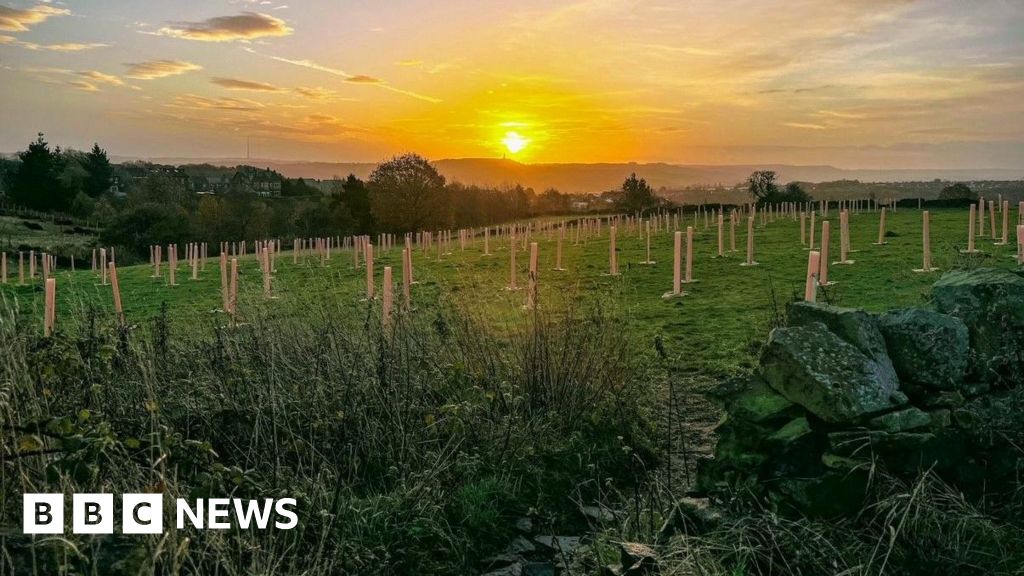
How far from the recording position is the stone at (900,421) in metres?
4.91

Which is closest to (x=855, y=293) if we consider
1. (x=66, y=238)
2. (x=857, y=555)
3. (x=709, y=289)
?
(x=709, y=289)

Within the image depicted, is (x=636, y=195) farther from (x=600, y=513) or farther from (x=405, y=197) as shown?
(x=600, y=513)

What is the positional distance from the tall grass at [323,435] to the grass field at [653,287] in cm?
83

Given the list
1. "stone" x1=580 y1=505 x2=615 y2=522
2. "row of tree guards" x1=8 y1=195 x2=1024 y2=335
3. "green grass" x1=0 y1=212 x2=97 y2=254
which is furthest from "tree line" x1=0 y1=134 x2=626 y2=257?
"stone" x1=580 y1=505 x2=615 y2=522

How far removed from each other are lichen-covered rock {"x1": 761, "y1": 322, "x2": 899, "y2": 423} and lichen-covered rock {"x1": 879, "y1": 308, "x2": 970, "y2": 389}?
0.78 feet

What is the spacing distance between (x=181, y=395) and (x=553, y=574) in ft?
12.1

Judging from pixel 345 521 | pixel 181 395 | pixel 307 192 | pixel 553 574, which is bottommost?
pixel 553 574

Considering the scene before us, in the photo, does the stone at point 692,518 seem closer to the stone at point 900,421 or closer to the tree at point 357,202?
the stone at point 900,421

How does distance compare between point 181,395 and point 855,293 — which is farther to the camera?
point 855,293

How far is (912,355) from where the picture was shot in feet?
17.6

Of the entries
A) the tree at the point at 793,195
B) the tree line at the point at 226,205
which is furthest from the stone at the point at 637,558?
the tree at the point at 793,195

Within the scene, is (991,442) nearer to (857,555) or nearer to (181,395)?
(857,555)

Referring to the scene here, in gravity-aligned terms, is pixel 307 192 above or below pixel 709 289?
above

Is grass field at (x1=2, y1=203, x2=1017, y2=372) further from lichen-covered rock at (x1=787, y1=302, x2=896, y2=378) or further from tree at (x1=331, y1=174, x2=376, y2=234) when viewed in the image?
tree at (x1=331, y1=174, x2=376, y2=234)
